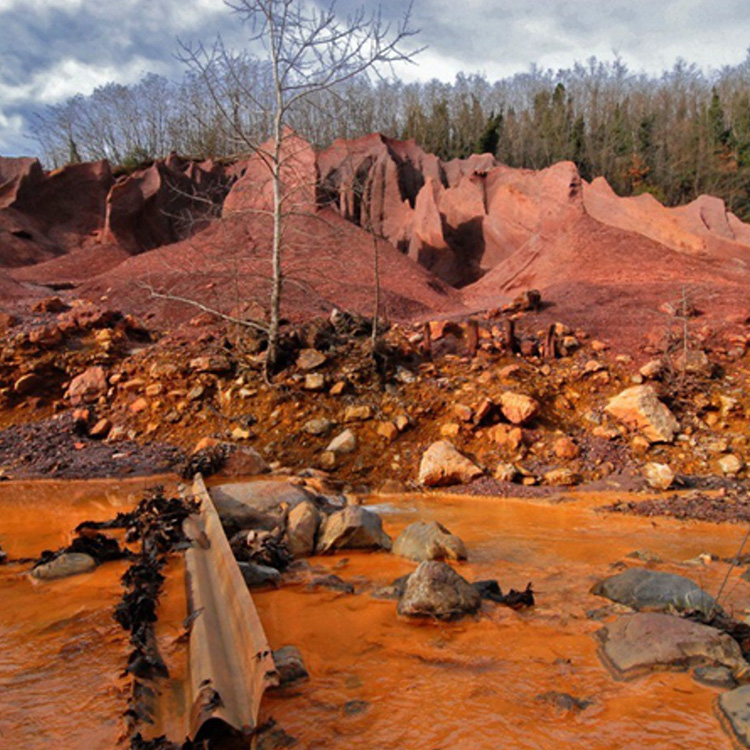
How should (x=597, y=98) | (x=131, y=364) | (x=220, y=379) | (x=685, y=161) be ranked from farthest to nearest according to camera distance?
(x=597, y=98), (x=685, y=161), (x=131, y=364), (x=220, y=379)

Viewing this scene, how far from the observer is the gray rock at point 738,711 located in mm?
1875

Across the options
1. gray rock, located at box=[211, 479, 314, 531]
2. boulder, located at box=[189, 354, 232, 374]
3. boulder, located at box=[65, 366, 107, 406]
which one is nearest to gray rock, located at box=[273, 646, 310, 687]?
gray rock, located at box=[211, 479, 314, 531]

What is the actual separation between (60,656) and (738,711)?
267 cm

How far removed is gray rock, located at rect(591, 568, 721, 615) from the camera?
2971mm

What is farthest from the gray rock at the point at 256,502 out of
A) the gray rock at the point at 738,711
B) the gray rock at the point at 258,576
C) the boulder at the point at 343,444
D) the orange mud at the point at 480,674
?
the gray rock at the point at 738,711

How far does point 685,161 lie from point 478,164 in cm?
1539

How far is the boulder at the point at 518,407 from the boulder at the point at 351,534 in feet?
11.0

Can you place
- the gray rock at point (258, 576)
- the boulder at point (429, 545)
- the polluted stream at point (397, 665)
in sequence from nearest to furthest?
the polluted stream at point (397, 665)
the gray rock at point (258, 576)
the boulder at point (429, 545)

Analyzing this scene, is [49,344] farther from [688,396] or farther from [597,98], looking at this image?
[597,98]

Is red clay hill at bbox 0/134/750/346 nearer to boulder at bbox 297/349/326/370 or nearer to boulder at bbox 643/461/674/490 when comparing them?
boulder at bbox 297/349/326/370

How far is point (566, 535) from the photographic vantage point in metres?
4.95

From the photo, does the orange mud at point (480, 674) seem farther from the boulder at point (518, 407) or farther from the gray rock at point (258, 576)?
the boulder at point (518, 407)

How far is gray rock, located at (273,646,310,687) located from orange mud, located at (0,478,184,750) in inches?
19.6

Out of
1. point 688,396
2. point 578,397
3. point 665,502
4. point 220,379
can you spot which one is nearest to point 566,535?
point 665,502
